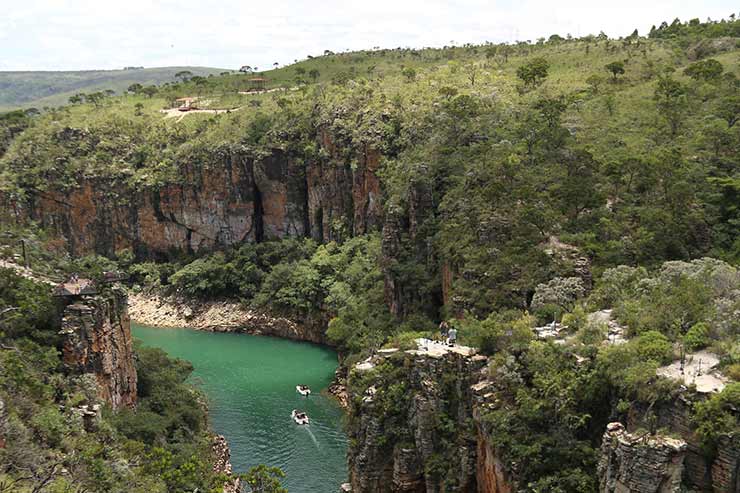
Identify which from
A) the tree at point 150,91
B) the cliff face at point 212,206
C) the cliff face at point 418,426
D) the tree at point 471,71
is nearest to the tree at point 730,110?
the tree at point 471,71

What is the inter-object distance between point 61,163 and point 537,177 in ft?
163

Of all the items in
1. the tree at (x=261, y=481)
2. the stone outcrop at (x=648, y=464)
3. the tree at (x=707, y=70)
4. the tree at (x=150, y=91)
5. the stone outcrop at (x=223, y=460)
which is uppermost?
the tree at (x=707, y=70)

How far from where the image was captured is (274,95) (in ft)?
247

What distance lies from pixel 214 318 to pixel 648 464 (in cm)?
4513

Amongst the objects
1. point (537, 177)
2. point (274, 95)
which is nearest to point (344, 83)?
point (274, 95)

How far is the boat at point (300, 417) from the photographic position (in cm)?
3712

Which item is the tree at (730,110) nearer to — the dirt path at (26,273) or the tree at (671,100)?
the tree at (671,100)

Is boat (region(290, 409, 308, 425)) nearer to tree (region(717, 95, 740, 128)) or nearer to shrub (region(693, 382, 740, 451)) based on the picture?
shrub (region(693, 382, 740, 451))

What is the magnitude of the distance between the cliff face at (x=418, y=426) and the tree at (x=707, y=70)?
3062 cm

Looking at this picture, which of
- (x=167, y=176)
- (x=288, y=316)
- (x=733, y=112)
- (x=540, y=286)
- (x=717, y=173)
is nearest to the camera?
(x=540, y=286)

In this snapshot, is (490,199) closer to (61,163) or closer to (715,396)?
(715,396)

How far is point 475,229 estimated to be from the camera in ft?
112

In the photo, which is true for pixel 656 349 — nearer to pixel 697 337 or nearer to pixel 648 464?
pixel 697 337

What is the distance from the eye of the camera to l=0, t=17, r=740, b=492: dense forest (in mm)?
20297
